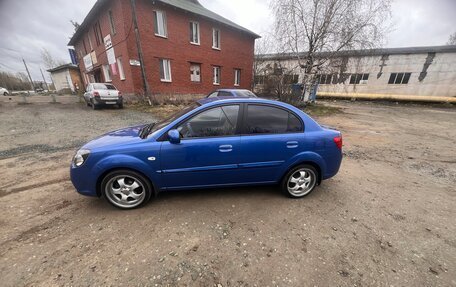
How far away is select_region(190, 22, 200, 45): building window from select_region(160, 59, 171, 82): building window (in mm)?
2852

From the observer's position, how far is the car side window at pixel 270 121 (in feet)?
9.14

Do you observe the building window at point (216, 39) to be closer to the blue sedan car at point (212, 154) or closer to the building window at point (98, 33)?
the building window at point (98, 33)

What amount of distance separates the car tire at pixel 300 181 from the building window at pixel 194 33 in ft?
50.3

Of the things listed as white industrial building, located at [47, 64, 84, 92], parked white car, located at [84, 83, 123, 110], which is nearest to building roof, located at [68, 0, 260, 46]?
parked white car, located at [84, 83, 123, 110]

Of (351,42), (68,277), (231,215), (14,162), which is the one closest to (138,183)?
(68,277)

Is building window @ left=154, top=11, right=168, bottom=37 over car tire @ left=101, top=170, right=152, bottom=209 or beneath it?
over

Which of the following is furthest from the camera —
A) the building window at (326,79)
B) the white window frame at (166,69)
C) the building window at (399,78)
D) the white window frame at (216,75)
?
the building window at (326,79)

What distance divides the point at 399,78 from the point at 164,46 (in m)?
25.3

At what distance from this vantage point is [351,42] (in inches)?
474

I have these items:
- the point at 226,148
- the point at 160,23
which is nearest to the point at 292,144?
the point at 226,148

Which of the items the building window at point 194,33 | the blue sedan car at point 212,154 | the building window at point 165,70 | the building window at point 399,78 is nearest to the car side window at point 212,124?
the blue sedan car at point 212,154

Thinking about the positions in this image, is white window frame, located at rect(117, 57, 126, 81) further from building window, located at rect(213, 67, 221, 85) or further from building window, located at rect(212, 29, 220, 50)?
building window, located at rect(212, 29, 220, 50)

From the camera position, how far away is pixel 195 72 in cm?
1595

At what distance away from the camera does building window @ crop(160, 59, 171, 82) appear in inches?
554
